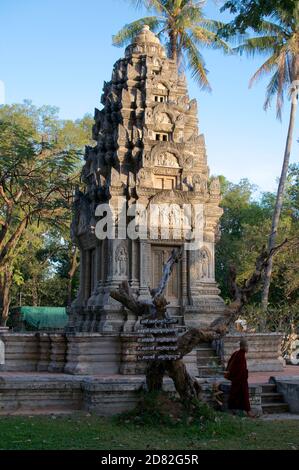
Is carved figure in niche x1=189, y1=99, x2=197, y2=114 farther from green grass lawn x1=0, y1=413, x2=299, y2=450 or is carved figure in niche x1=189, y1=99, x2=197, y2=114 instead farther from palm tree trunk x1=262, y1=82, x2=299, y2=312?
green grass lawn x1=0, y1=413, x2=299, y2=450

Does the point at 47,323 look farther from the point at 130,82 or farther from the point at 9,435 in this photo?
the point at 9,435

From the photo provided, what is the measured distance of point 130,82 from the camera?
17.4 m

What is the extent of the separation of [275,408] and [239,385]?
63.4 inches

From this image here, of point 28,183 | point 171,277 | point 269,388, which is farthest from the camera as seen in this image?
point 28,183

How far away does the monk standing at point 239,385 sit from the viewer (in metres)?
10.8

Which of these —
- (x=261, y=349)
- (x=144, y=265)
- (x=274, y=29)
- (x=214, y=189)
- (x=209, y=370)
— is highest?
(x=274, y=29)

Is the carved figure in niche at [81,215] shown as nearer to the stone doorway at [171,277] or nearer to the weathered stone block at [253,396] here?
the stone doorway at [171,277]

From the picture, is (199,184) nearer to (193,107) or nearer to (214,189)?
(214,189)

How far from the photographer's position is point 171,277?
16.4 m

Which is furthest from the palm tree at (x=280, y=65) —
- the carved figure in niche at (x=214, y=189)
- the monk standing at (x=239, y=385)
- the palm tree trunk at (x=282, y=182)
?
the monk standing at (x=239, y=385)

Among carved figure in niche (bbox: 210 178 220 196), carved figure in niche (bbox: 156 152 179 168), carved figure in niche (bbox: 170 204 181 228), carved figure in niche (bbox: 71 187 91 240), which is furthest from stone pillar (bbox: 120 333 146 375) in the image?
carved figure in niche (bbox: 210 178 220 196)

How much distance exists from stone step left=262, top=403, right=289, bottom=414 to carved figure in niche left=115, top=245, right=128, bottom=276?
Result: 544 centimetres

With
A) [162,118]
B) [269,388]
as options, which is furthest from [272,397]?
[162,118]
